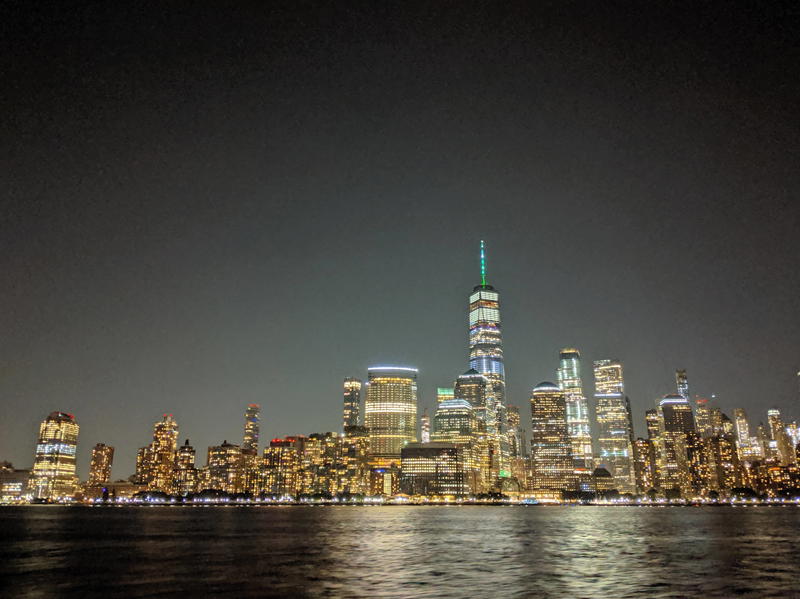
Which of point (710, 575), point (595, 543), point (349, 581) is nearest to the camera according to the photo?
point (349, 581)

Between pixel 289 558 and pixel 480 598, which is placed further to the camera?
pixel 289 558

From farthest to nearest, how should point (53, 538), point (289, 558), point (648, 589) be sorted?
point (53, 538), point (289, 558), point (648, 589)

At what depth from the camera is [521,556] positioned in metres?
61.6

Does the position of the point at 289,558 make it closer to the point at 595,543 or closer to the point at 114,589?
the point at 114,589

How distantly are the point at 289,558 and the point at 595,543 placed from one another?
37220 millimetres

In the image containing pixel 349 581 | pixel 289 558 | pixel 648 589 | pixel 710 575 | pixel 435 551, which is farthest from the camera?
pixel 435 551

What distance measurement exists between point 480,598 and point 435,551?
30.4 m

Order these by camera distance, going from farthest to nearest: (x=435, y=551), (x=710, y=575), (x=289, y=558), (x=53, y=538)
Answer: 1. (x=53, y=538)
2. (x=435, y=551)
3. (x=289, y=558)
4. (x=710, y=575)

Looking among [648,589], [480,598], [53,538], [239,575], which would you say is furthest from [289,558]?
[53,538]

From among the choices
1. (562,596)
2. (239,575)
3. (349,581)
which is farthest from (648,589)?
(239,575)

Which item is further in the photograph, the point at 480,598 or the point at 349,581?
the point at 349,581

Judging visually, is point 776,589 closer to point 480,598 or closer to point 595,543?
point 480,598

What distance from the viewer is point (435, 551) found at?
6631 centimetres

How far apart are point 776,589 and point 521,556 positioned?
24622 millimetres
